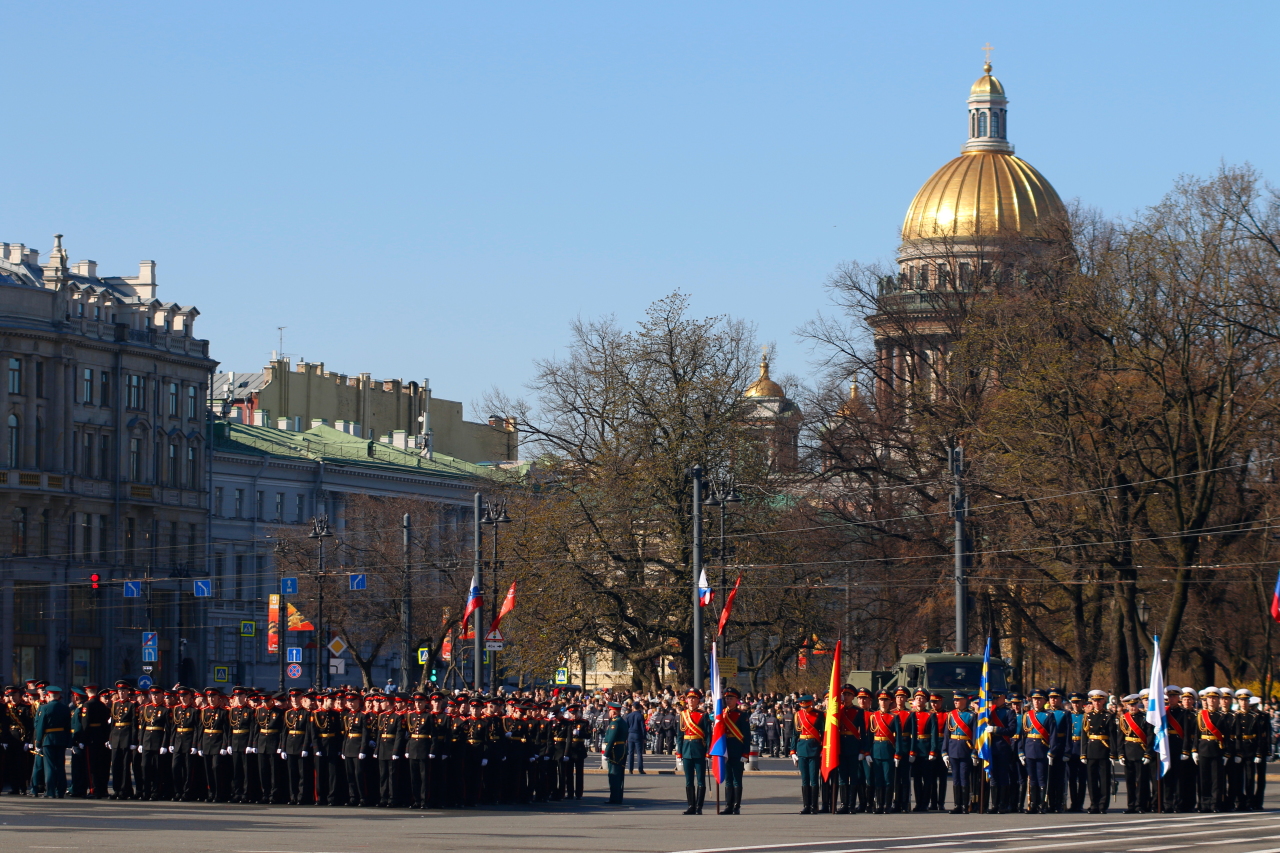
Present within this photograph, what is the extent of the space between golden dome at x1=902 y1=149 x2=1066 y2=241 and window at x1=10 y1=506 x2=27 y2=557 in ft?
133

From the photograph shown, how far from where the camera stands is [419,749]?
2583cm

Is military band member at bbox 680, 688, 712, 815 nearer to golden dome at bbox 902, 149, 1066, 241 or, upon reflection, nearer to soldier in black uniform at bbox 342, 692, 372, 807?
soldier in black uniform at bbox 342, 692, 372, 807

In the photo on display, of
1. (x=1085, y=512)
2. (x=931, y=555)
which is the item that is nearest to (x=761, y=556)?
(x=931, y=555)

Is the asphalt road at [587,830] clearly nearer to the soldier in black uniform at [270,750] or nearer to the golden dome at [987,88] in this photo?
the soldier in black uniform at [270,750]

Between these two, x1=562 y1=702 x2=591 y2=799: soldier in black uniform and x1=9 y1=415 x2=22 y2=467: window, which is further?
x1=9 y1=415 x2=22 y2=467: window

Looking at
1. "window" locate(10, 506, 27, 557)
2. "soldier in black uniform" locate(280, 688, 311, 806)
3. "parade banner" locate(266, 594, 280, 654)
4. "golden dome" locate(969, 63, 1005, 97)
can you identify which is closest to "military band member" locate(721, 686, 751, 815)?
"soldier in black uniform" locate(280, 688, 311, 806)

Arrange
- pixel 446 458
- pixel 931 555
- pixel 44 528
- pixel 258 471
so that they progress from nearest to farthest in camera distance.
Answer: pixel 931 555 < pixel 44 528 < pixel 258 471 < pixel 446 458

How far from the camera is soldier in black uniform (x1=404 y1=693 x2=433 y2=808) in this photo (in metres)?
25.8

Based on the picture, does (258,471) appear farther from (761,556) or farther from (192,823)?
→ (192,823)

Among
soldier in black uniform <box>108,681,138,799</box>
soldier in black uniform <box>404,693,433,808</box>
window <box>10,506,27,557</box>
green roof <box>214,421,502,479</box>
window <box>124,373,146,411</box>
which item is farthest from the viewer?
green roof <box>214,421,502,479</box>

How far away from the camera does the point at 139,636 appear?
8206cm

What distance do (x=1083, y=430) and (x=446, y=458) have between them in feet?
208

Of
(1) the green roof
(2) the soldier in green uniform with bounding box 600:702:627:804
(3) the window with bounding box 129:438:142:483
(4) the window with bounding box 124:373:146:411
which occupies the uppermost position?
(4) the window with bounding box 124:373:146:411

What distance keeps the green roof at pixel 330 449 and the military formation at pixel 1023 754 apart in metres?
64.9
